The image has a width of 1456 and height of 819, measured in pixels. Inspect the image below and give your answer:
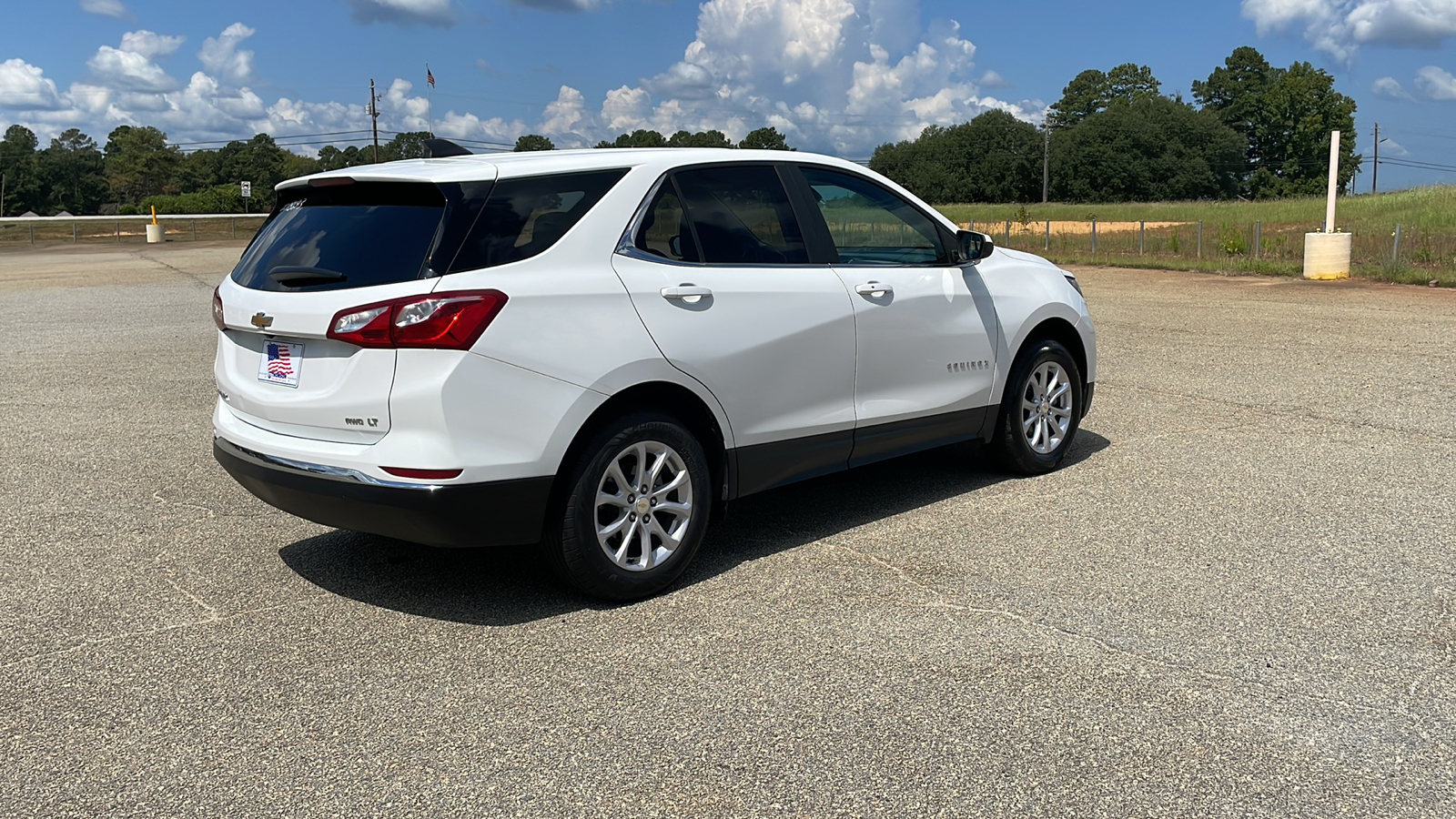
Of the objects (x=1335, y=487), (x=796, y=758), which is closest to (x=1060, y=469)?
(x=1335, y=487)

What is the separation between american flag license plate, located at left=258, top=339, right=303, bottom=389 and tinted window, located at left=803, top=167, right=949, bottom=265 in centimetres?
244

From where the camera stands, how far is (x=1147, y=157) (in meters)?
118

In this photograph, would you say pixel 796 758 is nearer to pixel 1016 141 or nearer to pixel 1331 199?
pixel 1331 199

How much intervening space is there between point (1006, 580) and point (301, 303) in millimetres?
2953

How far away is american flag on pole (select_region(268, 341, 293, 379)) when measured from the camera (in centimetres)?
441

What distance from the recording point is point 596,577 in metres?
4.48

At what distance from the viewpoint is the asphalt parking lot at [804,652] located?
3.18 metres

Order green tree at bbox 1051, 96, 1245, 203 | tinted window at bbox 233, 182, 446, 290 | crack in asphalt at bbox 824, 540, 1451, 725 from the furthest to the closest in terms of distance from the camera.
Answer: green tree at bbox 1051, 96, 1245, 203 < tinted window at bbox 233, 182, 446, 290 < crack in asphalt at bbox 824, 540, 1451, 725

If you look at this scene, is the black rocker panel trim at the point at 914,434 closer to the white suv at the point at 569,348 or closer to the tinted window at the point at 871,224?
the white suv at the point at 569,348

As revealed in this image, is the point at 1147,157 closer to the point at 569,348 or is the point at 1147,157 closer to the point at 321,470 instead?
the point at 569,348

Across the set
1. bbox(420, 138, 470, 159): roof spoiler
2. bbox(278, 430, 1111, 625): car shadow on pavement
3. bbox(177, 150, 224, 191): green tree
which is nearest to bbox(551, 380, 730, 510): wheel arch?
bbox(278, 430, 1111, 625): car shadow on pavement

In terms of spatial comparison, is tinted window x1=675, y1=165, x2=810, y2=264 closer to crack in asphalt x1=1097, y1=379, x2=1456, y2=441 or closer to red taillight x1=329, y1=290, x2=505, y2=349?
red taillight x1=329, y1=290, x2=505, y2=349

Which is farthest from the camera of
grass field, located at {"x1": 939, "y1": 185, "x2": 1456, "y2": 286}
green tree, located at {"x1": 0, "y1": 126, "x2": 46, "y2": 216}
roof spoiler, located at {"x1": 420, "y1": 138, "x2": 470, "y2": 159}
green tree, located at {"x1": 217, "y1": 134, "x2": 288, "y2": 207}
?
green tree, located at {"x1": 0, "y1": 126, "x2": 46, "y2": 216}

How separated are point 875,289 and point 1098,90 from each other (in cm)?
14865
